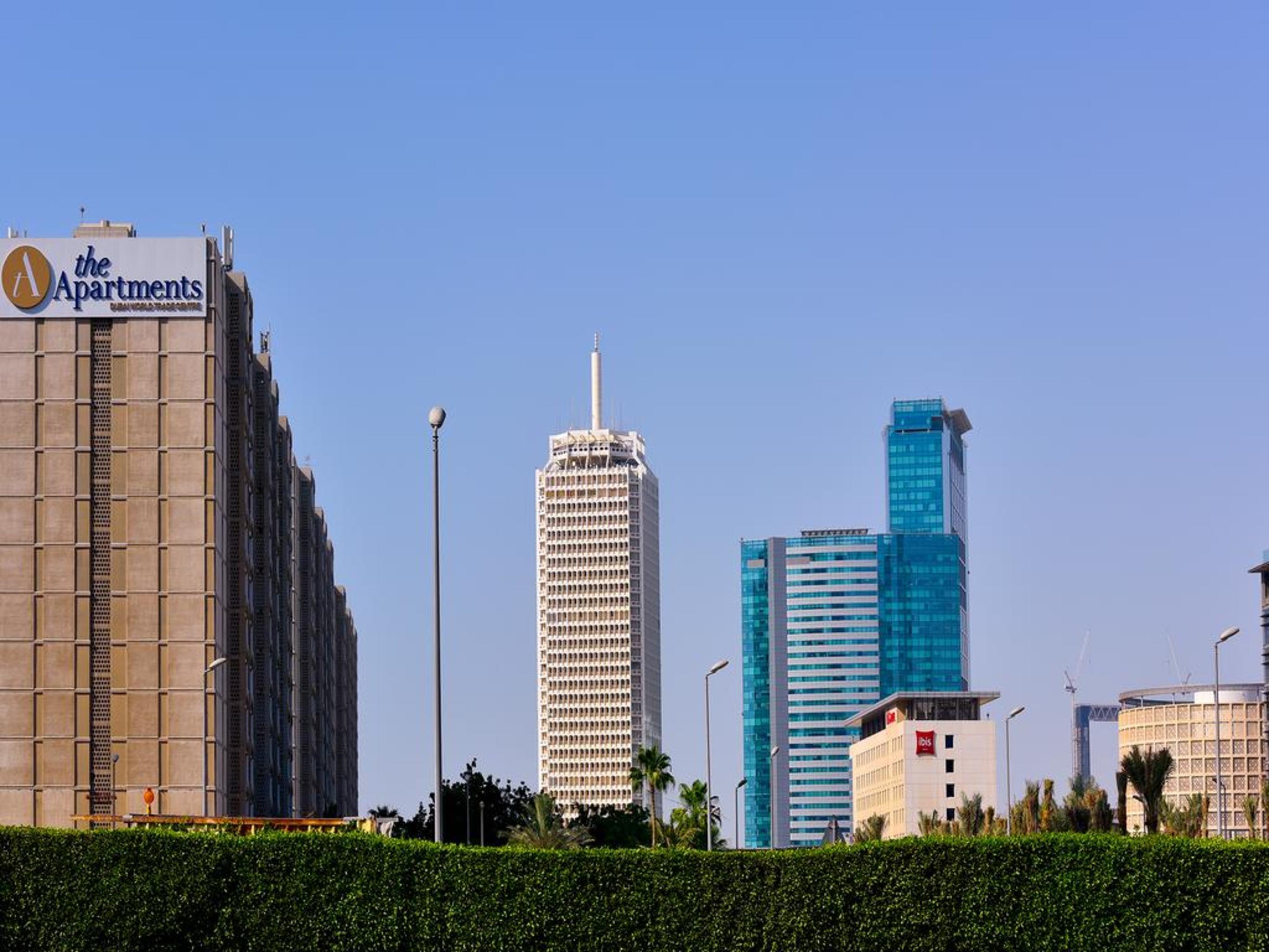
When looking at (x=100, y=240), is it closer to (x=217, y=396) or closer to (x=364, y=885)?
(x=217, y=396)

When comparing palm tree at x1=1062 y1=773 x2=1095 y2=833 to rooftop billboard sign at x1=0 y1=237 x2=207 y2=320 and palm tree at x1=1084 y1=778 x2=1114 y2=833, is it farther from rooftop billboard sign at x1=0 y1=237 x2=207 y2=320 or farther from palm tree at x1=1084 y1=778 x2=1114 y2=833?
rooftop billboard sign at x1=0 y1=237 x2=207 y2=320

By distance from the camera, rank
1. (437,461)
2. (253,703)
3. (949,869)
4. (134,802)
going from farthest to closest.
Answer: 1. (253,703)
2. (134,802)
3. (437,461)
4. (949,869)

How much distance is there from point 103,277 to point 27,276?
4755mm

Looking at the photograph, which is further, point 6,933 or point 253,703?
point 253,703

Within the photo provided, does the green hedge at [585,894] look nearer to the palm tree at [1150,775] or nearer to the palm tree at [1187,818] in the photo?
the palm tree at [1150,775]

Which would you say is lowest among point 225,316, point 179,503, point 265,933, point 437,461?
point 265,933

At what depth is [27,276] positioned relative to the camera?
456ft

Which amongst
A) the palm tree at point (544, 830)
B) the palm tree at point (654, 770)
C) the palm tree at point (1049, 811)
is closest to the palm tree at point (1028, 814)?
the palm tree at point (1049, 811)

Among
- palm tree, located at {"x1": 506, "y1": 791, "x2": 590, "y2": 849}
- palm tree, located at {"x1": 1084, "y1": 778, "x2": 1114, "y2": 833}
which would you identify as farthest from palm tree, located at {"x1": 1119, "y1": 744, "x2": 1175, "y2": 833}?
palm tree, located at {"x1": 506, "y1": 791, "x2": 590, "y2": 849}

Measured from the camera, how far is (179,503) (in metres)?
139

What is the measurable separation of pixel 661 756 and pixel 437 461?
12448 cm

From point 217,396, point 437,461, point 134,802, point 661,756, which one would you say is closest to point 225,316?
point 217,396

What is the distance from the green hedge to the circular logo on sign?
300 feet

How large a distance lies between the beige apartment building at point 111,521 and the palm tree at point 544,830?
825 inches
